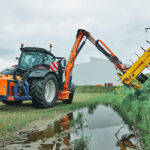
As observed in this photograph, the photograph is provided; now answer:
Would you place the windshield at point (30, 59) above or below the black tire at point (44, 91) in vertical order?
above

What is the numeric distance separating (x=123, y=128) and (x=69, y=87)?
16.2ft

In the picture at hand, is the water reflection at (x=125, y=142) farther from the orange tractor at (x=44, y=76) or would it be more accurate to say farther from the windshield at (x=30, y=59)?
the windshield at (x=30, y=59)

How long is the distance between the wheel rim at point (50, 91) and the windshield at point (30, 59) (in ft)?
3.16

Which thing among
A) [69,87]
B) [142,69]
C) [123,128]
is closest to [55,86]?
[69,87]

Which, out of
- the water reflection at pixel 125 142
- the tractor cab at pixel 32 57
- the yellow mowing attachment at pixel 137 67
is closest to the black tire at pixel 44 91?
the tractor cab at pixel 32 57

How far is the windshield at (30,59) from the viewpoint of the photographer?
24.6 feet

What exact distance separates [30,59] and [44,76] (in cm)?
141

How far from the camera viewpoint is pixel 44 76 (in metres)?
6.51

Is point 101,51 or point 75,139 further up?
point 101,51

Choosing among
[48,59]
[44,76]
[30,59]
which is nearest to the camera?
[44,76]

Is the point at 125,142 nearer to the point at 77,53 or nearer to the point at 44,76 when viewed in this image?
the point at 44,76

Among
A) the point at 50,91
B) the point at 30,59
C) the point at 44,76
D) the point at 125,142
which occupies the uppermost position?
the point at 30,59

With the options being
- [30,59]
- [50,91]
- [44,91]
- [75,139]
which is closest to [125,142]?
[75,139]

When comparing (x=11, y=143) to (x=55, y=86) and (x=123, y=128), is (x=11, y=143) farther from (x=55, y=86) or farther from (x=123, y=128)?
(x=55, y=86)
